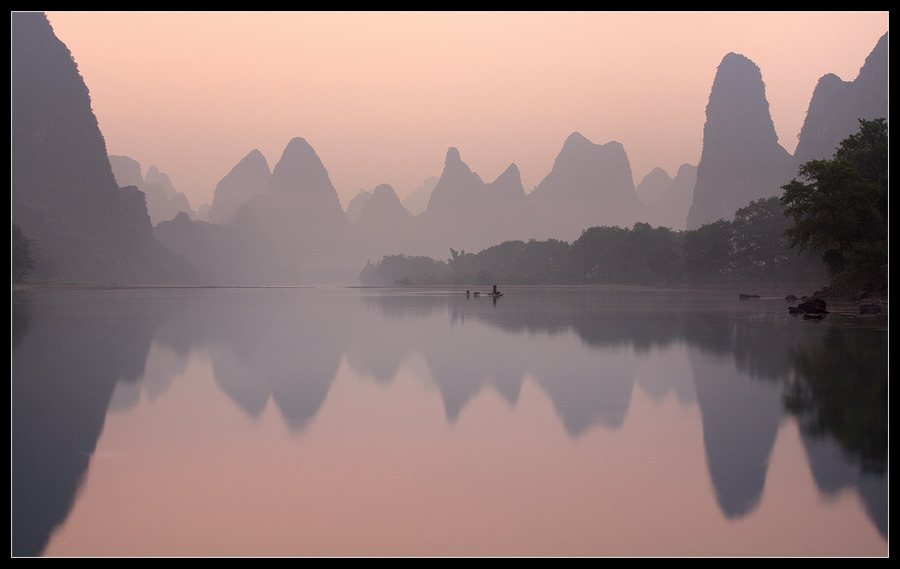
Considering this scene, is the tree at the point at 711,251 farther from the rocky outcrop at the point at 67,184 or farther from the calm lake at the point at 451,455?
the rocky outcrop at the point at 67,184

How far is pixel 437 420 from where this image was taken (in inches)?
427

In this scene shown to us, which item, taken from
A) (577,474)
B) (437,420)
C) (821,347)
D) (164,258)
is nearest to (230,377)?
(437,420)

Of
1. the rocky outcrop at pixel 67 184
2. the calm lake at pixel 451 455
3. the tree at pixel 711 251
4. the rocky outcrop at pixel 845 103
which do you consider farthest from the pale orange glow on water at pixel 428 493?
the rocky outcrop at pixel 845 103

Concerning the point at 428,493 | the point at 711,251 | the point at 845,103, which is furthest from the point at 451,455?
the point at 845,103

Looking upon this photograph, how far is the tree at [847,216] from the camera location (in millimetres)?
43625

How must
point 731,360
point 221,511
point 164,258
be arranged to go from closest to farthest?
1. point 221,511
2. point 731,360
3. point 164,258

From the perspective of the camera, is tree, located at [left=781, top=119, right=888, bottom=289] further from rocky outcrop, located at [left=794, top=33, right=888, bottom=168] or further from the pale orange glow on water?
rocky outcrop, located at [left=794, top=33, right=888, bottom=168]

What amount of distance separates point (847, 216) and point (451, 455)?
43.4 meters

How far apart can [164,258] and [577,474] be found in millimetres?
185409

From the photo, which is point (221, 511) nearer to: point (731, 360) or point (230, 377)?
point (230, 377)

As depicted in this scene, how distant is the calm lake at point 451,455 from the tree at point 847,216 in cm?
2849

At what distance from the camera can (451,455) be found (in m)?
8.64

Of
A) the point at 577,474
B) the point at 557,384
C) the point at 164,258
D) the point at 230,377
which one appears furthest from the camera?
the point at 164,258
